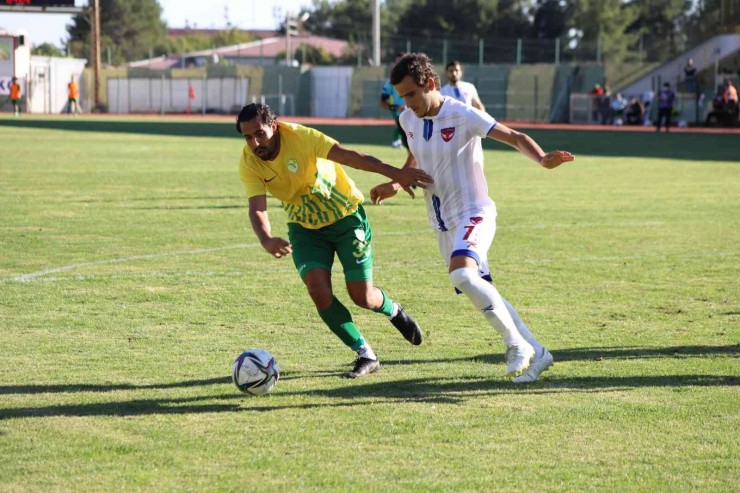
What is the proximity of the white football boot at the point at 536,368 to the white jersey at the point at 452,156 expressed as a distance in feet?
3.02

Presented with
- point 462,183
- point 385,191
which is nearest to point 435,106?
point 462,183

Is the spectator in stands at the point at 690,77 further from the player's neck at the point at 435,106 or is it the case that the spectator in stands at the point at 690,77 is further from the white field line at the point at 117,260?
the player's neck at the point at 435,106

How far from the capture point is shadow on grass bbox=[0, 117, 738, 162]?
2909 cm

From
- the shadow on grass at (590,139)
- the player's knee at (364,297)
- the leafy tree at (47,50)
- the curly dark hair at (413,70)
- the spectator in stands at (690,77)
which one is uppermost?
the leafy tree at (47,50)

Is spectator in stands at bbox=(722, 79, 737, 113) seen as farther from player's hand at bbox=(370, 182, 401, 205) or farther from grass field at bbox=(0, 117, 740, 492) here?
player's hand at bbox=(370, 182, 401, 205)

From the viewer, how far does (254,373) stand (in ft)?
19.8

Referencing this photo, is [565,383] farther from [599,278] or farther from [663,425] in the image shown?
[599,278]

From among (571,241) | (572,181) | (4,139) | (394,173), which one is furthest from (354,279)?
(4,139)

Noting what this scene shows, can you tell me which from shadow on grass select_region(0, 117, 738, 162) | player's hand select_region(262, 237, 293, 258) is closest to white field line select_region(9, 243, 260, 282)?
player's hand select_region(262, 237, 293, 258)

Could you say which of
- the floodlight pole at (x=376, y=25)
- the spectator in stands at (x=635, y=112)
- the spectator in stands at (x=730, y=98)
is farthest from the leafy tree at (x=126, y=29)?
the spectator in stands at (x=730, y=98)

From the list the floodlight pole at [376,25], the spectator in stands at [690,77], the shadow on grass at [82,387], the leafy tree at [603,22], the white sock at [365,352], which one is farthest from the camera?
the leafy tree at [603,22]

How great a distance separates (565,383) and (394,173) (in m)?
1.56

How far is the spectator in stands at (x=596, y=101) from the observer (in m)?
50.5

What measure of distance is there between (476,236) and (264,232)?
123 centimetres
